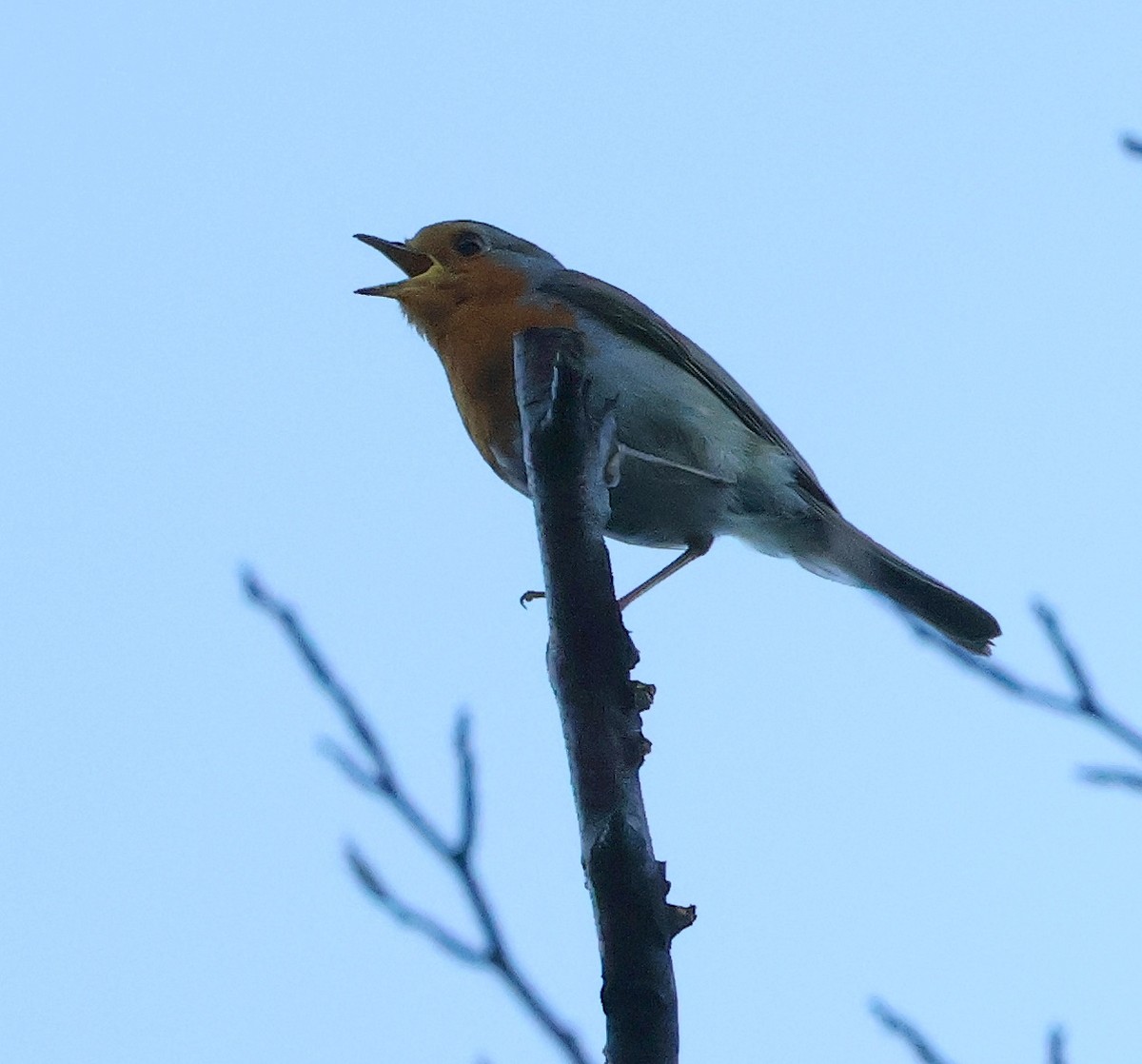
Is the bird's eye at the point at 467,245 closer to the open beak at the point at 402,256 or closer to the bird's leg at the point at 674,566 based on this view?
the open beak at the point at 402,256

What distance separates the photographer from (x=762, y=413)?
682 cm

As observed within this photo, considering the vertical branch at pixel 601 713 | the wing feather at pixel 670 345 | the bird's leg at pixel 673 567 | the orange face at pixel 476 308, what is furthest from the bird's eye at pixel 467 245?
the vertical branch at pixel 601 713

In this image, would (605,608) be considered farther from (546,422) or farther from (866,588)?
(866,588)

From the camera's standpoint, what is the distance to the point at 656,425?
6035 mm

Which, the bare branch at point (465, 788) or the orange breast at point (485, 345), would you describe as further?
the orange breast at point (485, 345)

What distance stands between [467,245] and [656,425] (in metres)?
1.65

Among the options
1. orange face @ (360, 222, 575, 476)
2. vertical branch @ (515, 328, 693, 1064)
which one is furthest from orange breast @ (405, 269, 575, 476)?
vertical branch @ (515, 328, 693, 1064)

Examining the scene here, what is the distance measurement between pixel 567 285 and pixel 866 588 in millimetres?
1869

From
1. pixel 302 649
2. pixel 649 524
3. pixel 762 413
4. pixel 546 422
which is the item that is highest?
pixel 762 413

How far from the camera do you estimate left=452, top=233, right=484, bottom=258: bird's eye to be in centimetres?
711

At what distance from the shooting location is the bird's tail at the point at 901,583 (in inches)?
262

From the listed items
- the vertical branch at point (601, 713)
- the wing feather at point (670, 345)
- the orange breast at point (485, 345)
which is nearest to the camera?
the vertical branch at point (601, 713)

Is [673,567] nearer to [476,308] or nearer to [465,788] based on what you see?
[476,308]

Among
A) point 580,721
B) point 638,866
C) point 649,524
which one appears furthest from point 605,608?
point 649,524
